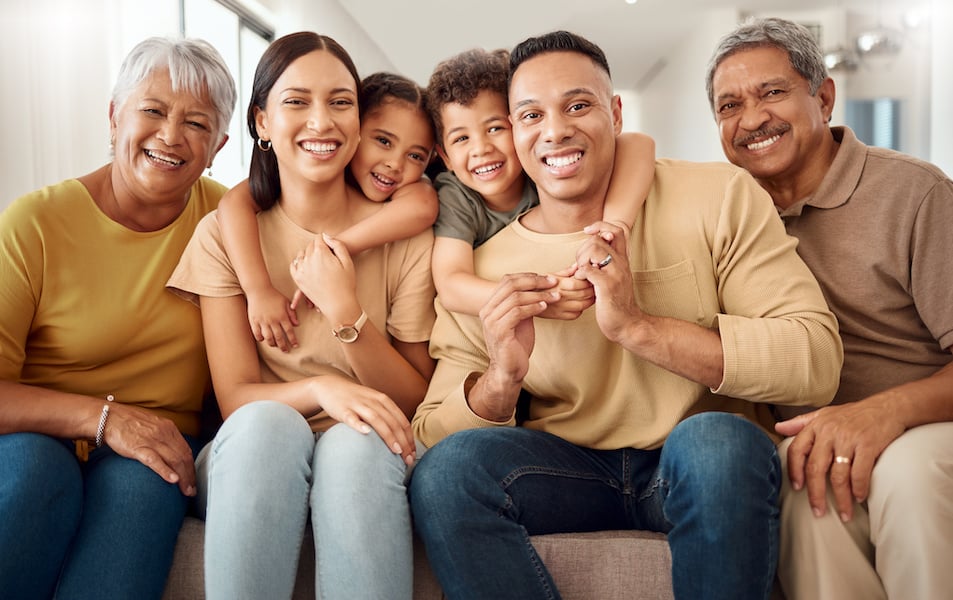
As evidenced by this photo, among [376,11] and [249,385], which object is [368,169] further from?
[376,11]

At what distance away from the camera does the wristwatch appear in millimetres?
1598

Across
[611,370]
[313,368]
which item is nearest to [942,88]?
[611,370]

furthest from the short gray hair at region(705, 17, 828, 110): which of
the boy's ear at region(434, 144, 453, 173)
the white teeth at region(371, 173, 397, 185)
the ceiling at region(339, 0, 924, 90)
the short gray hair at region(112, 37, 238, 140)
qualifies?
the ceiling at region(339, 0, 924, 90)

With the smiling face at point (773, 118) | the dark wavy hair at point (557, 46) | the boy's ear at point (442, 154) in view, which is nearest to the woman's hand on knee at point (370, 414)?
the boy's ear at point (442, 154)

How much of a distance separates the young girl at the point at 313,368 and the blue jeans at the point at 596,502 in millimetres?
81

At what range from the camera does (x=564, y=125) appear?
1.58 m

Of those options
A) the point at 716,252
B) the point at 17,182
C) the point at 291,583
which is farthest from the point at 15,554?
the point at 17,182

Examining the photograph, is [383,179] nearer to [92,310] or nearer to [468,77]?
[468,77]

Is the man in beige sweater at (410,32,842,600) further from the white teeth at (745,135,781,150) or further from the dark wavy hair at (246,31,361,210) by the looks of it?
the dark wavy hair at (246,31,361,210)

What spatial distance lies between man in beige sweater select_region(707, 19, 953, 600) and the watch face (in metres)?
0.79

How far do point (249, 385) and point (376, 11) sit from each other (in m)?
6.38

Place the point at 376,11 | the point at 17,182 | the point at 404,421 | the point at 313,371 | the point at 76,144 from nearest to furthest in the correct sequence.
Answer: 1. the point at 404,421
2. the point at 313,371
3. the point at 17,182
4. the point at 76,144
5. the point at 376,11

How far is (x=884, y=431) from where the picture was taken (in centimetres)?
132

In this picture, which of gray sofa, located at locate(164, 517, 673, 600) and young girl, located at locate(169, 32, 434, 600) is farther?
gray sofa, located at locate(164, 517, 673, 600)
